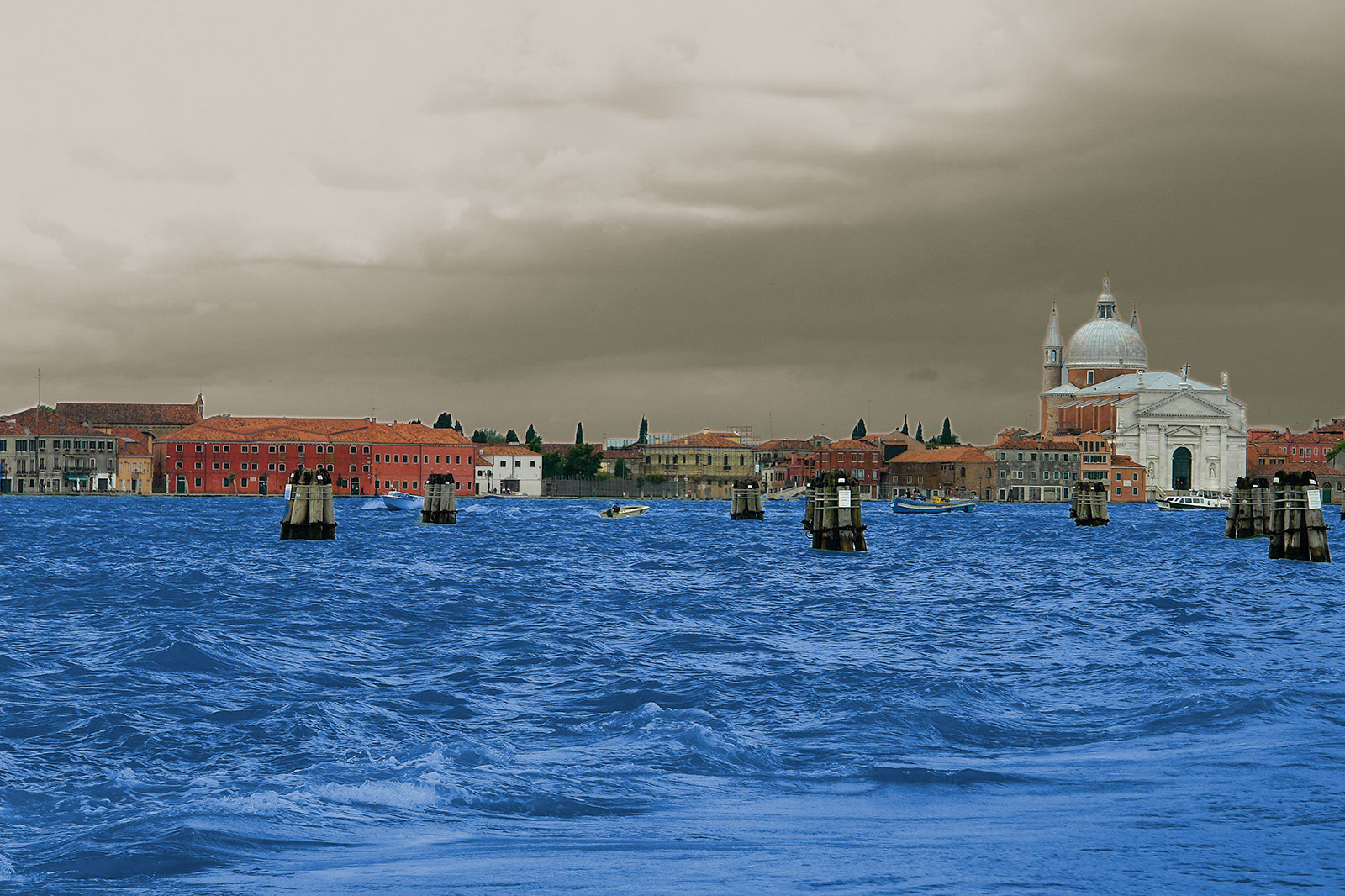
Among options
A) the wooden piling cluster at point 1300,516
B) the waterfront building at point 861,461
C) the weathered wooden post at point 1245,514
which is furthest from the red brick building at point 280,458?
the wooden piling cluster at point 1300,516

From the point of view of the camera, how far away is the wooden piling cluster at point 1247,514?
1807 inches

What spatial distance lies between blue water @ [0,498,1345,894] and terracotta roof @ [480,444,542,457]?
86520mm

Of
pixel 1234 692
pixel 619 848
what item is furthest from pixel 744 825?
pixel 1234 692

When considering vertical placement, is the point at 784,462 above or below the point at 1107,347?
below

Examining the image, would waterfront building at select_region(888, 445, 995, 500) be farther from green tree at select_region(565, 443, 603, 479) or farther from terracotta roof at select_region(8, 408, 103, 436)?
terracotta roof at select_region(8, 408, 103, 436)

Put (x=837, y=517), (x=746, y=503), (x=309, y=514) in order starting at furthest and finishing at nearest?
(x=746, y=503), (x=309, y=514), (x=837, y=517)

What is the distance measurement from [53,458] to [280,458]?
16.0m

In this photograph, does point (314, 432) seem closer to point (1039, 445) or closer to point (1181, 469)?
point (1039, 445)

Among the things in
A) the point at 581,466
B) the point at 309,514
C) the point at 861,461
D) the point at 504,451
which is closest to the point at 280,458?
the point at 504,451

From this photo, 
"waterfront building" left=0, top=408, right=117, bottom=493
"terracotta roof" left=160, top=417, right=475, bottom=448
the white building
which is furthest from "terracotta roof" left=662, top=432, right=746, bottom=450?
"waterfront building" left=0, top=408, right=117, bottom=493

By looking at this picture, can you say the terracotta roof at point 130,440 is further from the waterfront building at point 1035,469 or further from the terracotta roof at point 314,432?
the waterfront building at point 1035,469

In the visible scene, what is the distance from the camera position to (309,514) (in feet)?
129

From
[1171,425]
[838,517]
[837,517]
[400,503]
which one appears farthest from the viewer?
[1171,425]

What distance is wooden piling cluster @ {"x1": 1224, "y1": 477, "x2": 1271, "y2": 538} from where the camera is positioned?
151 ft
